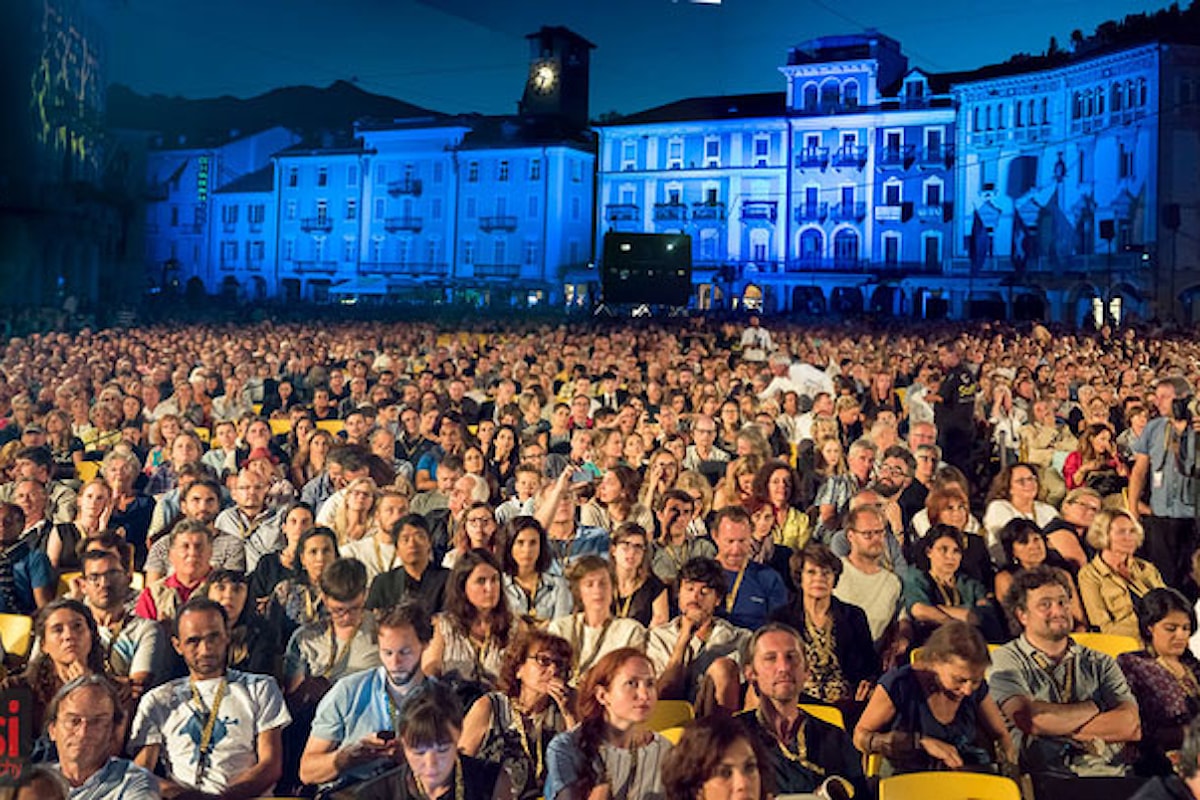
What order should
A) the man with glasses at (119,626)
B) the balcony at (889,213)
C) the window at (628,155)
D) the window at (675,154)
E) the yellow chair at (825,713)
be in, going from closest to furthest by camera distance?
the yellow chair at (825,713)
the man with glasses at (119,626)
the balcony at (889,213)
the window at (675,154)
the window at (628,155)

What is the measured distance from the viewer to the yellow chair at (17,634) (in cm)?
698

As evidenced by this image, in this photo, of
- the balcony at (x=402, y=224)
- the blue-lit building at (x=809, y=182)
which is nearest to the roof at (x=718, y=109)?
the blue-lit building at (x=809, y=182)

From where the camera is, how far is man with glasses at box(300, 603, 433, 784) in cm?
589

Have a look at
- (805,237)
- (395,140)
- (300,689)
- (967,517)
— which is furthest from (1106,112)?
(300,689)

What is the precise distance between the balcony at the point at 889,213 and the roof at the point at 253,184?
34619mm

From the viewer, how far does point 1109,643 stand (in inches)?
281

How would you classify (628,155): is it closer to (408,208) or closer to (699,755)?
(408,208)

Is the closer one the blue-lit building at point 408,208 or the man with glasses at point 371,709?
the man with glasses at point 371,709

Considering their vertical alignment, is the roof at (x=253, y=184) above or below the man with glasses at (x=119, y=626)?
above

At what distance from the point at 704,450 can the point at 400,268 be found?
218 ft

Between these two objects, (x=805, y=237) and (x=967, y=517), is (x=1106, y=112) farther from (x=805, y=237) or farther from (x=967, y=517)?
(x=967, y=517)

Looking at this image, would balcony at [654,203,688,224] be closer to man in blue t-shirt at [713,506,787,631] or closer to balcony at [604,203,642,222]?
balcony at [604,203,642,222]

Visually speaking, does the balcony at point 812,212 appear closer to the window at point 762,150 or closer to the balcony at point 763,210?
the balcony at point 763,210

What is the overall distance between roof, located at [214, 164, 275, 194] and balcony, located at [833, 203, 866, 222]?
32.6 metres
